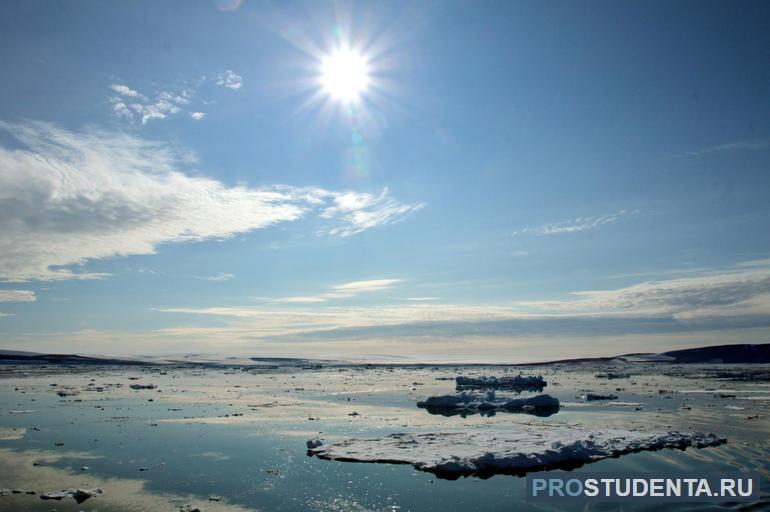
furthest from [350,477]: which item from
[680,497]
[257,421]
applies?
[257,421]

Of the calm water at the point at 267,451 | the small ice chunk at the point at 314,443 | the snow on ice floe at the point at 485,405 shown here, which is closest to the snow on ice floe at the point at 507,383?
the calm water at the point at 267,451

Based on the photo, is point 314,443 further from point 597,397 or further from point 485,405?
point 597,397

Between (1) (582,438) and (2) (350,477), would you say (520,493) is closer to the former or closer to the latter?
(2) (350,477)

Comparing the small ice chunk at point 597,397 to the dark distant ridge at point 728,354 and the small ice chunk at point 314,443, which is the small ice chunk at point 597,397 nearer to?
the small ice chunk at point 314,443

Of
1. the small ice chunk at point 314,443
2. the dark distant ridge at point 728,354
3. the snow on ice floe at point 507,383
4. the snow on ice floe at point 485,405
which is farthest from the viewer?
the dark distant ridge at point 728,354

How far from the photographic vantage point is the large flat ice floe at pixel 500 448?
634 inches

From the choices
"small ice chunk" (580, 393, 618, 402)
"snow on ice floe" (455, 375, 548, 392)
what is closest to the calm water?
"small ice chunk" (580, 393, 618, 402)

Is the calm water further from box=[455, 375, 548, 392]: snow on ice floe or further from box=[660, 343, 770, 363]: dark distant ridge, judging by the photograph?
box=[660, 343, 770, 363]: dark distant ridge

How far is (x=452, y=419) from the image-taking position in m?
27.4

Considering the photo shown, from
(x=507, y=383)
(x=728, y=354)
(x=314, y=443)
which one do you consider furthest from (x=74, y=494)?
(x=728, y=354)

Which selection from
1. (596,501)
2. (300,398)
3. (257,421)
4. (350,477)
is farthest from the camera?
(300,398)

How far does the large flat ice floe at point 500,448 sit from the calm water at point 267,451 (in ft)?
2.10

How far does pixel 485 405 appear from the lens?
3203 centimetres

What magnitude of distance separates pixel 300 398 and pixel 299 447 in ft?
67.5
